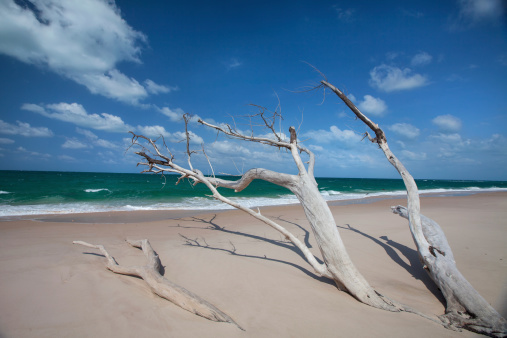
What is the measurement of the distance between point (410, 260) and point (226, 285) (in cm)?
419

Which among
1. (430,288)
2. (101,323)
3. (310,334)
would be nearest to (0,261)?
(101,323)

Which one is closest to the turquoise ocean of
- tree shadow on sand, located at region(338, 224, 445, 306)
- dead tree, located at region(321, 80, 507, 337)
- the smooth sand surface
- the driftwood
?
the driftwood

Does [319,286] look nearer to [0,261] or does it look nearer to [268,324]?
[268,324]

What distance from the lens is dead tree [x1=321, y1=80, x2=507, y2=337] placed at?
8.44ft

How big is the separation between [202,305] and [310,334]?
1211 millimetres

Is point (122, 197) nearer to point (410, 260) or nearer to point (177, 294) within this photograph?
point (177, 294)

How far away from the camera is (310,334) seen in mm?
2418

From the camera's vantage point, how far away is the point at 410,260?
16.6ft

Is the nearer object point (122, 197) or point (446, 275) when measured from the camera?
point (446, 275)

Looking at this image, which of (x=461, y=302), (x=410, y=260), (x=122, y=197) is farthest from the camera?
(x=122, y=197)

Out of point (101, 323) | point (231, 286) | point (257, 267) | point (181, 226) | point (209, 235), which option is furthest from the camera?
point (181, 226)

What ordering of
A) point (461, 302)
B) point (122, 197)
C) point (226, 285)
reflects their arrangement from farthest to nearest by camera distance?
1. point (122, 197)
2. point (226, 285)
3. point (461, 302)

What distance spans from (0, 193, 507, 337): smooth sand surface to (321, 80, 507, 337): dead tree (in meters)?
0.31

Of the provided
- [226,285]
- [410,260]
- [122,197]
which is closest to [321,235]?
[226,285]
